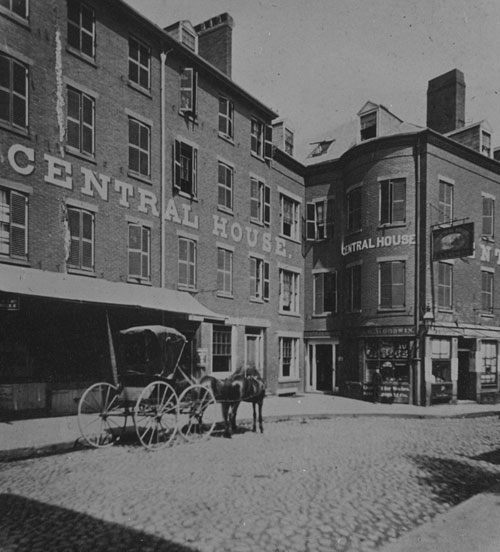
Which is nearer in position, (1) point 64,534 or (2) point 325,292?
(1) point 64,534

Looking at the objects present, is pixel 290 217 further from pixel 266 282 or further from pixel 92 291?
pixel 92 291

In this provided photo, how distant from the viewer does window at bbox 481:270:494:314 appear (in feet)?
81.5

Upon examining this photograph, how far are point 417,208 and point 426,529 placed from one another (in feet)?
60.4

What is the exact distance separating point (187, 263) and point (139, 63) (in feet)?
22.1

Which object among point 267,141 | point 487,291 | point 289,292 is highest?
point 267,141

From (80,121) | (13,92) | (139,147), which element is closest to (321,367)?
(139,147)

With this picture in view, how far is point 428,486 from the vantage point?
7.77 meters

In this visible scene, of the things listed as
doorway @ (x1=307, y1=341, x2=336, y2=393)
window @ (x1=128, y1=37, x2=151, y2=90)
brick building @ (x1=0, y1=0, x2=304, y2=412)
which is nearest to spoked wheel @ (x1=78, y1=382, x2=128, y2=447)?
brick building @ (x1=0, y1=0, x2=304, y2=412)

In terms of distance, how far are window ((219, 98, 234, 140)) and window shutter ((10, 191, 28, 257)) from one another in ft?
30.2

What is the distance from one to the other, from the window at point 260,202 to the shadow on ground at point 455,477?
14.6 metres

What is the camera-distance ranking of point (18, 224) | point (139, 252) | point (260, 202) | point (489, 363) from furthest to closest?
point (489, 363) < point (260, 202) < point (139, 252) < point (18, 224)

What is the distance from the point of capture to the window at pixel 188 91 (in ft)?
62.6

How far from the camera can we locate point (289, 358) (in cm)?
2520

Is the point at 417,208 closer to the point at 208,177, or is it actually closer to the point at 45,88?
the point at 208,177
